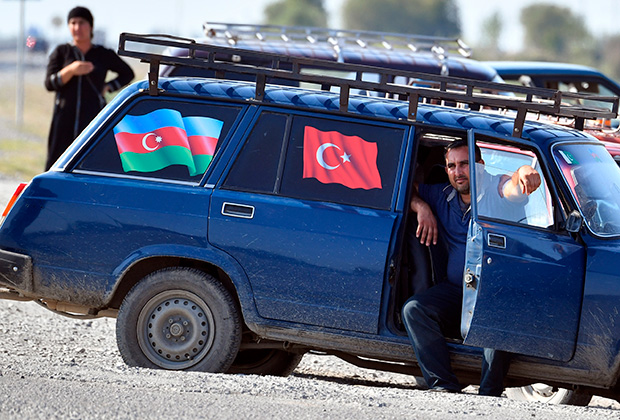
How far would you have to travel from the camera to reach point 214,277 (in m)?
6.30

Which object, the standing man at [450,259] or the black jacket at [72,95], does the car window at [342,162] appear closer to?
the standing man at [450,259]

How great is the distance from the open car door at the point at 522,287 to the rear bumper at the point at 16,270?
8.50ft

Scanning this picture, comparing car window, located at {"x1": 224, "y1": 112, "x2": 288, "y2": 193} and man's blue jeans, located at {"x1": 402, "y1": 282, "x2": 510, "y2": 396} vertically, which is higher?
car window, located at {"x1": 224, "y1": 112, "x2": 288, "y2": 193}

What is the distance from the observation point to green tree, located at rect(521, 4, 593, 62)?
136 metres

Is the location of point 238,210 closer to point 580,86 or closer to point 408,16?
point 580,86

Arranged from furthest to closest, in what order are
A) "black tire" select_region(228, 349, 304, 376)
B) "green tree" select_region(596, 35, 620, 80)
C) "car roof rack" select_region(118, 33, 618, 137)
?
"green tree" select_region(596, 35, 620, 80) → "black tire" select_region(228, 349, 304, 376) → "car roof rack" select_region(118, 33, 618, 137)

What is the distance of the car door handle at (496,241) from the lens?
19.2ft

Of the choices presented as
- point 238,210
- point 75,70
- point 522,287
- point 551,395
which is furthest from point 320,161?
point 75,70

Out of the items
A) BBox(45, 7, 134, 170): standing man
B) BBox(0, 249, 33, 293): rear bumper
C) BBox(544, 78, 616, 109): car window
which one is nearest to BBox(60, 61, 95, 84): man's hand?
BBox(45, 7, 134, 170): standing man

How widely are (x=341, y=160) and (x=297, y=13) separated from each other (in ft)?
500

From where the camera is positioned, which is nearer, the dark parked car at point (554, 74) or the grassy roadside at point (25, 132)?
the dark parked car at point (554, 74)

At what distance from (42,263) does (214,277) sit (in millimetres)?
1041

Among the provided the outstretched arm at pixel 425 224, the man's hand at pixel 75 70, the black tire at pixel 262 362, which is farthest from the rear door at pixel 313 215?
the man's hand at pixel 75 70

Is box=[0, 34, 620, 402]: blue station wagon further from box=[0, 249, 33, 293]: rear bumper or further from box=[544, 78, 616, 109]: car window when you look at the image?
box=[544, 78, 616, 109]: car window
